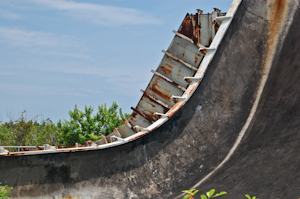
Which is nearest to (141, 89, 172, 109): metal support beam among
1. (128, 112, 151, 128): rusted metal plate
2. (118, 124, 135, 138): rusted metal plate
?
(128, 112, 151, 128): rusted metal plate

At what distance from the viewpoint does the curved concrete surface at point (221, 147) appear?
7.83m

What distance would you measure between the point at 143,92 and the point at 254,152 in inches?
140

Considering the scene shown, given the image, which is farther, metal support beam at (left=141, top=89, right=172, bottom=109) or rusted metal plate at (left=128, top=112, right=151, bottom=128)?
rusted metal plate at (left=128, top=112, right=151, bottom=128)

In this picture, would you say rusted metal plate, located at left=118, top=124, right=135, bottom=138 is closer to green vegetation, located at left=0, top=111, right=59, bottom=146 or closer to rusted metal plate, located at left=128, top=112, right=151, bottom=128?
rusted metal plate, located at left=128, top=112, right=151, bottom=128

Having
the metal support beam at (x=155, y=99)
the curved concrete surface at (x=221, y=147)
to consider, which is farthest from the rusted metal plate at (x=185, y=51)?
the metal support beam at (x=155, y=99)

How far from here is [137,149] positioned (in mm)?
8102

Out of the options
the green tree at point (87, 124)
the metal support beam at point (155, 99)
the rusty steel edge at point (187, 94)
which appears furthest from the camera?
the green tree at point (87, 124)

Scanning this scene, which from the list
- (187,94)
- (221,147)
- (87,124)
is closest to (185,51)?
(187,94)

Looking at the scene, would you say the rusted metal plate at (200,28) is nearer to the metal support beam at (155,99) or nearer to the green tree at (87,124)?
the metal support beam at (155,99)

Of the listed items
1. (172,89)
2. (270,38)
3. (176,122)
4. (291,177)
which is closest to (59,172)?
(176,122)

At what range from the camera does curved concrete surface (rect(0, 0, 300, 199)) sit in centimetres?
783

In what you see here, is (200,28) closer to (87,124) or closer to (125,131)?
(125,131)

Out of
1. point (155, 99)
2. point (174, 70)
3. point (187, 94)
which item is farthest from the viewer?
point (174, 70)

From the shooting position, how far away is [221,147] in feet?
27.3
